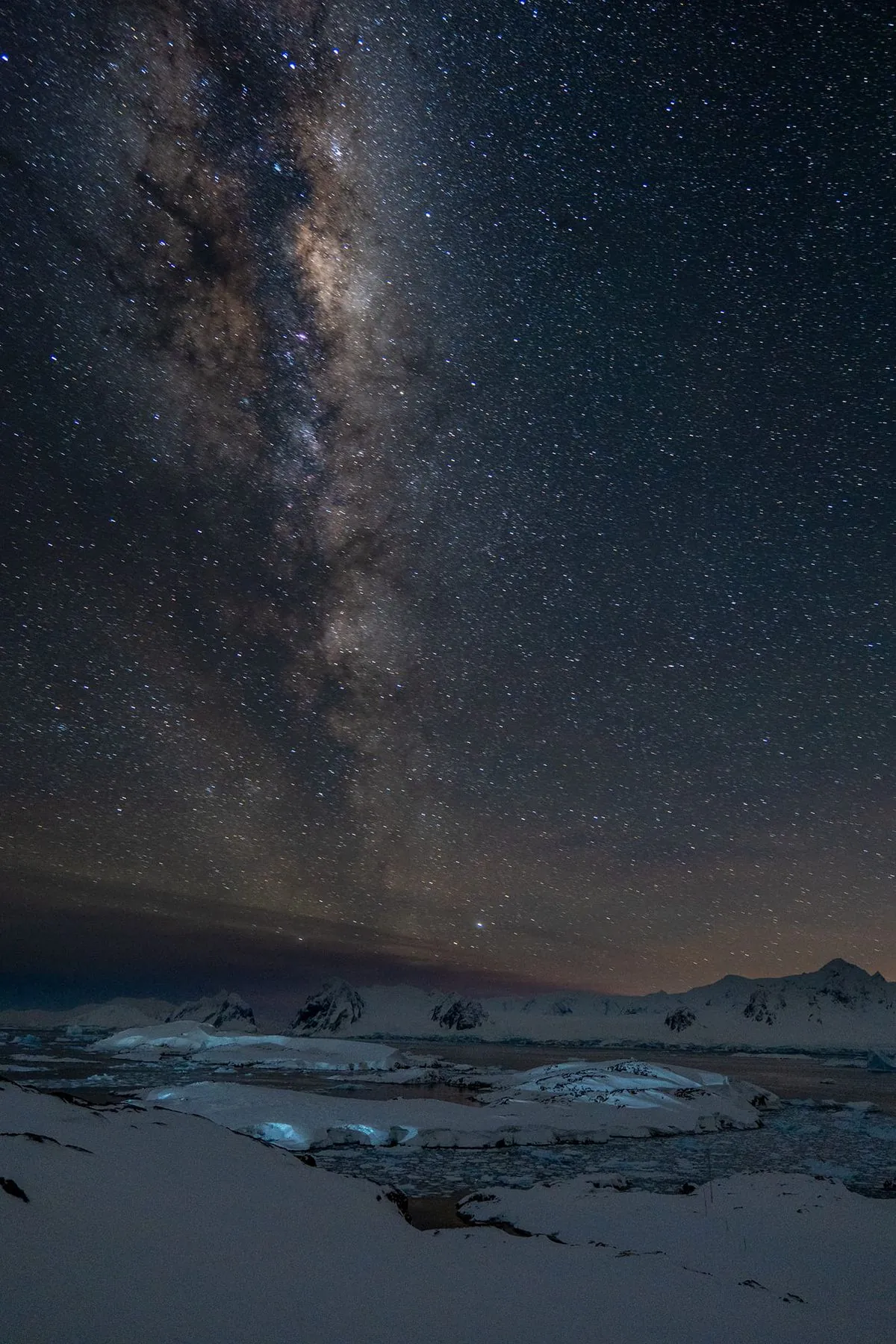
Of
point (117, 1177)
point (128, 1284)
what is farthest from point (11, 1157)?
point (128, 1284)

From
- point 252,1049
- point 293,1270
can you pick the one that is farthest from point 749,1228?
point 252,1049

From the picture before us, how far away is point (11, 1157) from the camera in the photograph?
6.46 metres

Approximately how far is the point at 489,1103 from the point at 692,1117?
8.65 m

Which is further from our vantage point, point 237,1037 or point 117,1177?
point 237,1037

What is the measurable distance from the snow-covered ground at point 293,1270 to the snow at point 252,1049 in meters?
57.2

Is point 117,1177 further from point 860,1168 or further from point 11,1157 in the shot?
point 860,1168

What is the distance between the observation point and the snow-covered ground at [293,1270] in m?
4.65

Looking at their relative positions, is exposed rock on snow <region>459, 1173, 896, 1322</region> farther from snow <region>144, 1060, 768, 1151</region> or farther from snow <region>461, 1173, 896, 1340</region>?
snow <region>144, 1060, 768, 1151</region>

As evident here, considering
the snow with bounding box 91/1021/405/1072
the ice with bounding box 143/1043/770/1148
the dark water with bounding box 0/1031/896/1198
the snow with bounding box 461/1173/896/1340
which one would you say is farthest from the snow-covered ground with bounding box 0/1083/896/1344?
the snow with bounding box 91/1021/405/1072

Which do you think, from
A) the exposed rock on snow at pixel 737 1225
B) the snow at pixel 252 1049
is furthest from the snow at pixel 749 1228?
the snow at pixel 252 1049

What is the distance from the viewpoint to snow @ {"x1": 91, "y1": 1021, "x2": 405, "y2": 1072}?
206 ft

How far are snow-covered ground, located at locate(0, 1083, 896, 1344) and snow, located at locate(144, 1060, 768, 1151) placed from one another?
12.7m

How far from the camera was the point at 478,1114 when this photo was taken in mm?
26188

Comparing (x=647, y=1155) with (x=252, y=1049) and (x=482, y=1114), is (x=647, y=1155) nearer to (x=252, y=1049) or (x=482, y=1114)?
(x=482, y=1114)
